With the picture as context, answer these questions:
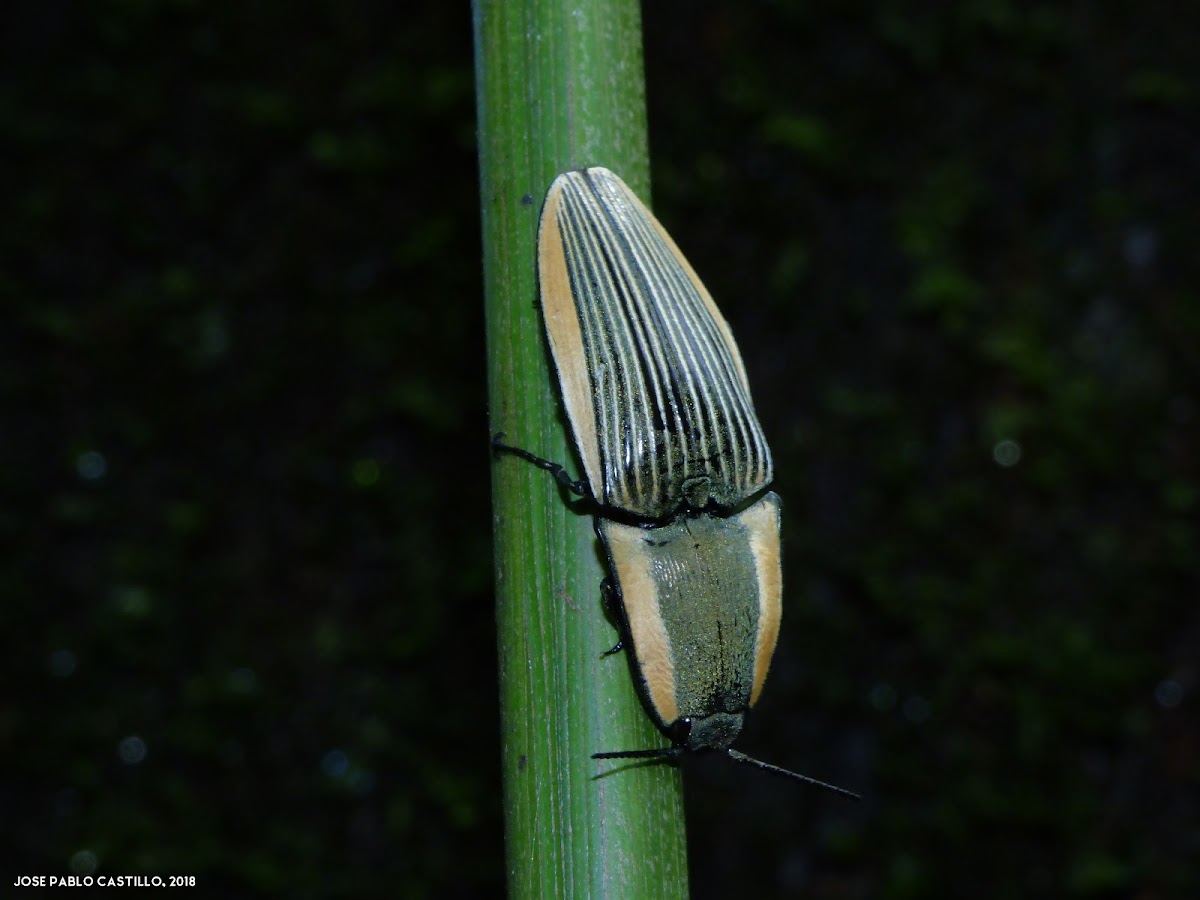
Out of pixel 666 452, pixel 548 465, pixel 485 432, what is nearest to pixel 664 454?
pixel 666 452

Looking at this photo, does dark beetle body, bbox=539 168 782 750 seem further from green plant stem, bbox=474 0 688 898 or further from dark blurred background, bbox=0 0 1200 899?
dark blurred background, bbox=0 0 1200 899

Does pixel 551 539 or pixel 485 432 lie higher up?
pixel 485 432

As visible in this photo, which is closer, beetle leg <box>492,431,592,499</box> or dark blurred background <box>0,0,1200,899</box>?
beetle leg <box>492,431,592,499</box>

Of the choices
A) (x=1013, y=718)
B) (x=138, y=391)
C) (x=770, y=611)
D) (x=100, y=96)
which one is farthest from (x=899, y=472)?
(x=100, y=96)

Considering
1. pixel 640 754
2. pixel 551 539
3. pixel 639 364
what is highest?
pixel 639 364

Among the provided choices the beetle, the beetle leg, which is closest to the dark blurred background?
the beetle

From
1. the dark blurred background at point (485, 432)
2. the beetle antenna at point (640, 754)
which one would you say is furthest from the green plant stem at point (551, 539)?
the dark blurred background at point (485, 432)

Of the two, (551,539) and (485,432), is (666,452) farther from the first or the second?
(485,432)

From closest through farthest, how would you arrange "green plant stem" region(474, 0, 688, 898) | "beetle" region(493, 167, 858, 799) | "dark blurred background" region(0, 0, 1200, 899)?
"green plant stem" region(474, 0, 688, 898)
"beetle" region(493, 167, 858, 799)
"dark blurred background" region(0, 0, 1200, 899)
